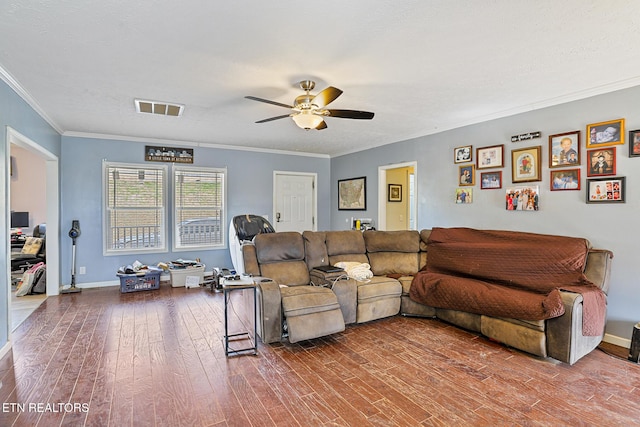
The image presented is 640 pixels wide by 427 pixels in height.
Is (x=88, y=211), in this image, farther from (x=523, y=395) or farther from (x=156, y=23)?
(x=523, y=395)

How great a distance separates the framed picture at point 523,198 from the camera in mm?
3733

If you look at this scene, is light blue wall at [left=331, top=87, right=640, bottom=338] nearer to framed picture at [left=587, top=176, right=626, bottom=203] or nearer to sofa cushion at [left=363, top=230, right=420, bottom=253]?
framed picture at [left=587, top=176, right=626, bottom=203]

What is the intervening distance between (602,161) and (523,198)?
0.81m

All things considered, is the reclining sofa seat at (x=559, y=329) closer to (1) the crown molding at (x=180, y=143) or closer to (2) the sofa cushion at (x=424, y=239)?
(2) the sofa cushion at (x=424, y=239)

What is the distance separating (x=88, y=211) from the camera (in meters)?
5.28

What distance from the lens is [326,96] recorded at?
2850 mm

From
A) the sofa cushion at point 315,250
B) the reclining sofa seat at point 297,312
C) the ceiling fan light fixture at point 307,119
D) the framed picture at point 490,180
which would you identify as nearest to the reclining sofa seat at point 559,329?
the framed picture at point 490,180

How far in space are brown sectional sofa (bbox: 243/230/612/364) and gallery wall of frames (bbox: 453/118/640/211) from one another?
0.73 metres

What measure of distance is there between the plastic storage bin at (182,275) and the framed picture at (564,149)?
17.0 ft

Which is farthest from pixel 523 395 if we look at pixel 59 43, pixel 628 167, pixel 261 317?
pixel 59 43

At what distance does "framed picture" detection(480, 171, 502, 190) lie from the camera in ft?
13.5

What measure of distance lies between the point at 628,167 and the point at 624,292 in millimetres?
1177

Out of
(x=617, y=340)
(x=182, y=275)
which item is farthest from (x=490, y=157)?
(x=182, y=275)

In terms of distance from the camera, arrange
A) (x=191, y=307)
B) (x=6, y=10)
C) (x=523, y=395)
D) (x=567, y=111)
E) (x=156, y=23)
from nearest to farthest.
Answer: (x=6, y=10), (x=156, y=23), (x=523, y=395), (x=567, y=111), (x=191, y=307)
